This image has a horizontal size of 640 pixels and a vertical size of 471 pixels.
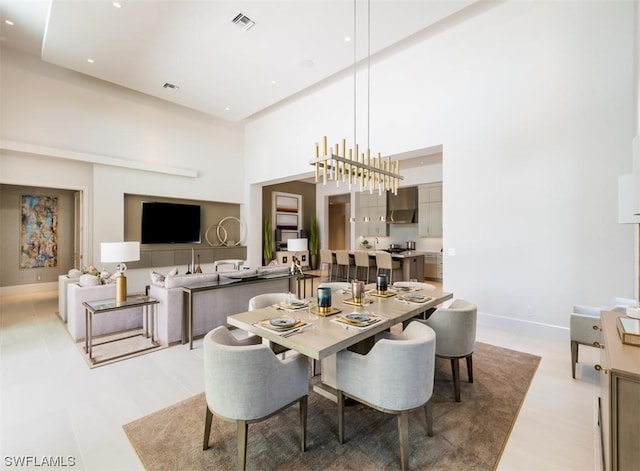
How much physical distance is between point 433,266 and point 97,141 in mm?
9151

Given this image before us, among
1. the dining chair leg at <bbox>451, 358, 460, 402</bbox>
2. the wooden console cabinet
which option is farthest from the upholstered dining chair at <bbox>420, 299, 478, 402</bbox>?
the wooden console cabinet

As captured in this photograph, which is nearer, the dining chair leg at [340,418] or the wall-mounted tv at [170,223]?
the dining chair leg at [340,418]

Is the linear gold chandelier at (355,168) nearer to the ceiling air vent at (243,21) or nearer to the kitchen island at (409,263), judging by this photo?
the ceiling air vent at (243,21)

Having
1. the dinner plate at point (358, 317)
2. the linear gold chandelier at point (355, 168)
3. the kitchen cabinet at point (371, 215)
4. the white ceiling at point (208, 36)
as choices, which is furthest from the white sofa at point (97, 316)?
the kitchen cabinet at point (371, 215)

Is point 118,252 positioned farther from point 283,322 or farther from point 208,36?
point 208,36

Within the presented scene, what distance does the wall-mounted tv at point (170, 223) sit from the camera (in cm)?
725

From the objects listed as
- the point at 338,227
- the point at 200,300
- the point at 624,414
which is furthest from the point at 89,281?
the point at 338,227

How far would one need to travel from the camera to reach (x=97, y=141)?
641 cm

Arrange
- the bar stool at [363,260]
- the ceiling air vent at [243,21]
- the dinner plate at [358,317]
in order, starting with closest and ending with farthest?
the dinner plate at [358,317] < the ceiling air vent at [243,21] < the bar stool at [363,260]

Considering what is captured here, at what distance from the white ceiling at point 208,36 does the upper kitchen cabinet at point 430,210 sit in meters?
4.65

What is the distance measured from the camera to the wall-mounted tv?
7246 mm

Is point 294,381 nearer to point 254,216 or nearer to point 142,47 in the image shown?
point 142,47

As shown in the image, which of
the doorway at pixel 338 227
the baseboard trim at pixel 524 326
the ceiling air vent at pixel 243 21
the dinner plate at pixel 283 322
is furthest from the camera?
the doorway at pixel 338 227

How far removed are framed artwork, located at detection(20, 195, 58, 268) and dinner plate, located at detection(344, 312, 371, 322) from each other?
8.37m
